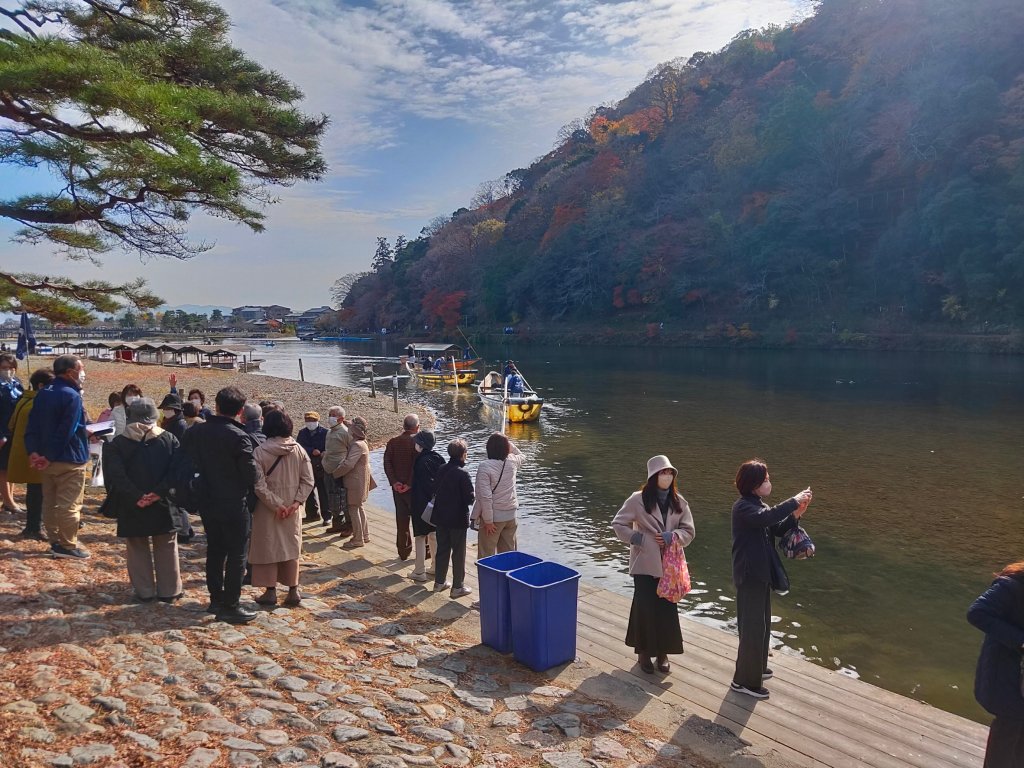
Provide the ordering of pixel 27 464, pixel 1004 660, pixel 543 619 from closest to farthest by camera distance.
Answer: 1. pixel 1004 660
2. pixel 543 619
3. pixel 27 464

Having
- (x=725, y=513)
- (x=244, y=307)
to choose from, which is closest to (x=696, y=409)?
(x=725, y=513)

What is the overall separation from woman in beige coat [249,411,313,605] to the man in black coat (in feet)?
0.94

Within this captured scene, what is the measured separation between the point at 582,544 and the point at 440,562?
4.97 m

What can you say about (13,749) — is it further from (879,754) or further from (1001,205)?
(1001,205)

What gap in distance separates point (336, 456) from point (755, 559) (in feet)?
18.6

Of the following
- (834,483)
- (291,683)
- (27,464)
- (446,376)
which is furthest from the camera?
(446,376)

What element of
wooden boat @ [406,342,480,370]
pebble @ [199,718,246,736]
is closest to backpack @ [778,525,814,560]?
pebble @ [199,718,246,736]

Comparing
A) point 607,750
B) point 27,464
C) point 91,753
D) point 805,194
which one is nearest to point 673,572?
point 607,750

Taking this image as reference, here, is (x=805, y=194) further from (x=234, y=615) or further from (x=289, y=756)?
(x=289, y=756)

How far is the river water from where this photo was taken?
28.7 ft

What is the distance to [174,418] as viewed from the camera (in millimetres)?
8398

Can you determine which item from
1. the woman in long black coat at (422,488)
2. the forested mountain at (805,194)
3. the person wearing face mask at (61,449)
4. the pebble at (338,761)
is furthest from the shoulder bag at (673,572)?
the forested mountain at (805,194)

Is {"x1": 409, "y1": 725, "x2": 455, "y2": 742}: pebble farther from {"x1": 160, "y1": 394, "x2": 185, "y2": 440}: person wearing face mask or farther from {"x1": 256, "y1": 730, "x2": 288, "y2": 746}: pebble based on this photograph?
{"x1": 160, "y1": 394, "x2": 185, "y2": 440}: person wearing face mask

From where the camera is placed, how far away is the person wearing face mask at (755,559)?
505cm
